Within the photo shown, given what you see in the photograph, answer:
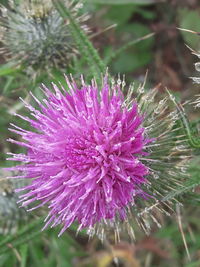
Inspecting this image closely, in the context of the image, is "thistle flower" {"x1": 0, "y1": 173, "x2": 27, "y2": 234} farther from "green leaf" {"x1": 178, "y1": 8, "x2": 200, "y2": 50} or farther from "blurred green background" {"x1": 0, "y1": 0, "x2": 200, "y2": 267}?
"green leaf" {"x1": 178, "y1": 8, "x2": 200, "y2": 50}

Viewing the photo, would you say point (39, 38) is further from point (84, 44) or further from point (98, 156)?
point (98, 156)

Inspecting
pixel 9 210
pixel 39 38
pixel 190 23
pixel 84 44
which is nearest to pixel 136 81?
pixel 190 23

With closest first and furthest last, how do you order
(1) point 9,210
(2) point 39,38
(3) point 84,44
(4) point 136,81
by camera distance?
(3) point 84,44
(2) point 39,38
(1) point 9,210
(4) point 136,81

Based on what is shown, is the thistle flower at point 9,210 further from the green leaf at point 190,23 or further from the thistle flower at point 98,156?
the green leaf at point 190,23

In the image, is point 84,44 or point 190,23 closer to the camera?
point 84,44

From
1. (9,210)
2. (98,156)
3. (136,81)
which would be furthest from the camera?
(136,81)

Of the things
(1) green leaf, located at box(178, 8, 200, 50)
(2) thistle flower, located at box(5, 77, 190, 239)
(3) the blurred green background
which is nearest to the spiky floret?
(3) the blurred green background

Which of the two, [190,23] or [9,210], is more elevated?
[190,23]

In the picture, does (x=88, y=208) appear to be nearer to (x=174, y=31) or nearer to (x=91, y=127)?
(x=91, y=127)
